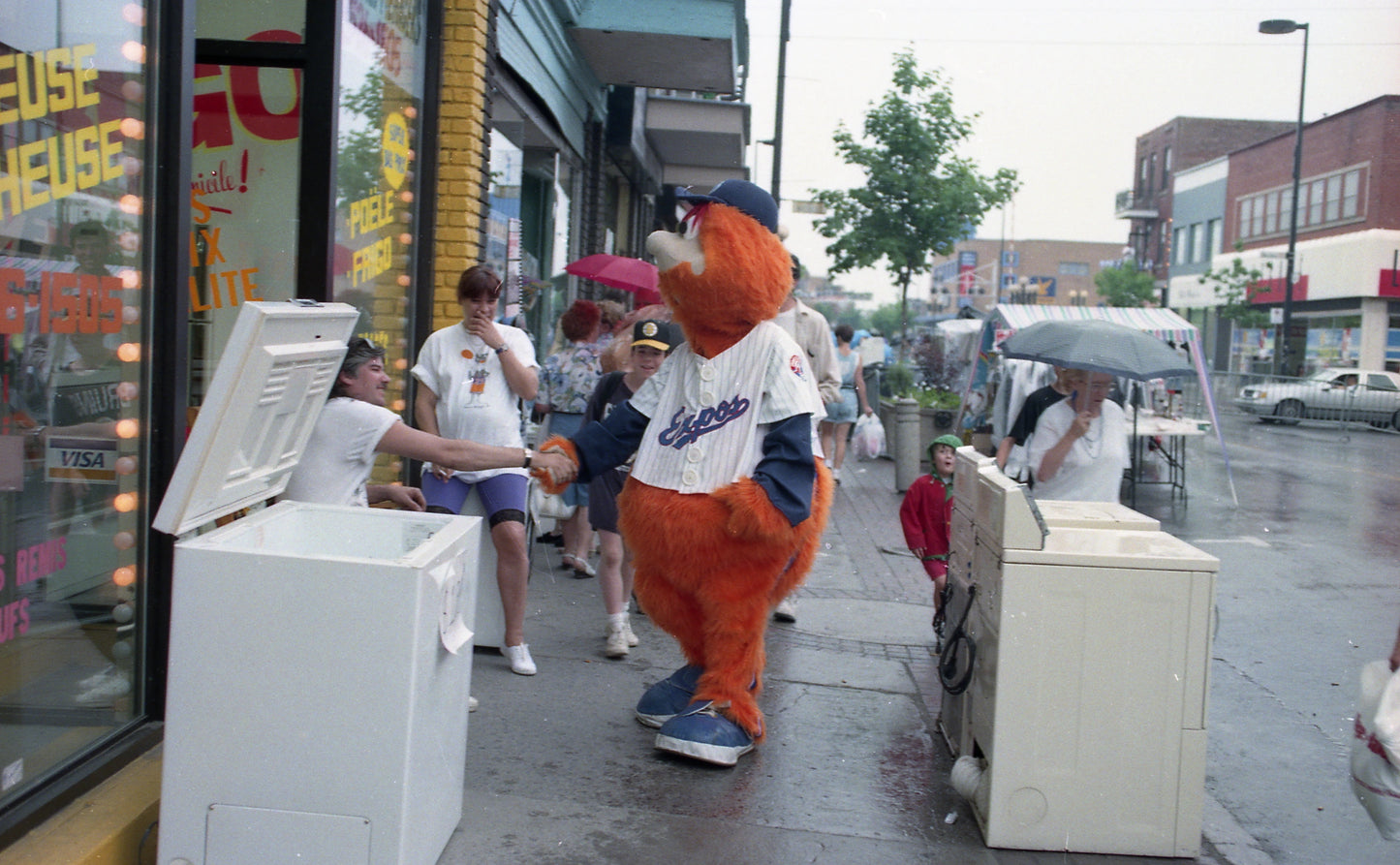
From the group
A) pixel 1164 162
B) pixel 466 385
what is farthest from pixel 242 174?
pixel 1164 162

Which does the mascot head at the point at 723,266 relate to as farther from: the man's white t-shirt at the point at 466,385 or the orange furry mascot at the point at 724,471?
the man's white t-shirt at the point at 466,385

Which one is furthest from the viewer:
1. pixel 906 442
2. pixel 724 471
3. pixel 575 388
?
pixel 906 442

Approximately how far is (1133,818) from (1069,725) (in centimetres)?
37

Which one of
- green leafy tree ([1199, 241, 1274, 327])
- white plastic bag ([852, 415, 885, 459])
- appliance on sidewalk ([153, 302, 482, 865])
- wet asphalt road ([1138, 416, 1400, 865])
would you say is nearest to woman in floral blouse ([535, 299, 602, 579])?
wet asphalt road ([1138, 416, 1400, 865])

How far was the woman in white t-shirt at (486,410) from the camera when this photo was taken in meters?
5.29

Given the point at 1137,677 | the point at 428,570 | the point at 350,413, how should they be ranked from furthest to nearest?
the point at 350,413, the point at 1137,677, the point at 428,570

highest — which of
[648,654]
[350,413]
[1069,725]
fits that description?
[350,413]

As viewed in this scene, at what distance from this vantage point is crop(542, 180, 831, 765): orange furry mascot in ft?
14.2

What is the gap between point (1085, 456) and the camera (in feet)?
18.9

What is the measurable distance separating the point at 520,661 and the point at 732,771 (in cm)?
139

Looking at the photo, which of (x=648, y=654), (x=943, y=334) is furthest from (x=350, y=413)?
(x=943, y=334)

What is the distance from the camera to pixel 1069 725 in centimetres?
375

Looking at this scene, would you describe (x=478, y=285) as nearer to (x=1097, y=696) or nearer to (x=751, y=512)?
(x=751, y=512)

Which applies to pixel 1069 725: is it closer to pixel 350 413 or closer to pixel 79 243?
pixel 350 413
